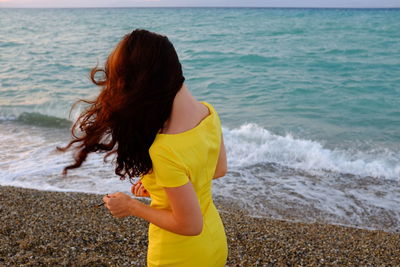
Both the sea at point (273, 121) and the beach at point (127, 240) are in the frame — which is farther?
the sea at point (273, 121)

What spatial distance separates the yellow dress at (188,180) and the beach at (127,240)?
2.18 m

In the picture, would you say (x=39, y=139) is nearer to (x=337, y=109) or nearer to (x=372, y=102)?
(x=337, y=109)

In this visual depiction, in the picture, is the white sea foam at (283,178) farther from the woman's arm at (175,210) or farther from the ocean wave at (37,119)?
the woman's arm at (175,210)

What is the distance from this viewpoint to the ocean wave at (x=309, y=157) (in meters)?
7.68

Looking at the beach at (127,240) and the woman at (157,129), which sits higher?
the woman at (157,129)

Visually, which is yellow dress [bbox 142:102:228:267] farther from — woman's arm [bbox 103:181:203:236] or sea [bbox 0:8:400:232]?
sea [bbox 0:8:400:232]

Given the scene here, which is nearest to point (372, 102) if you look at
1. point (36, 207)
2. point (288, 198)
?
point (288, 198)

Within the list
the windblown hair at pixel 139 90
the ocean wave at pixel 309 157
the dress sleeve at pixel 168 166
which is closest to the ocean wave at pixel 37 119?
the ocean wave at pixel 309 157

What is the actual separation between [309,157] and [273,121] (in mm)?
3006

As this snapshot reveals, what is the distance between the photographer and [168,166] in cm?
149

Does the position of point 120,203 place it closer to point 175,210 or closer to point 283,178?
point 175,210

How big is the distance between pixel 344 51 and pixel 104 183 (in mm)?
18328

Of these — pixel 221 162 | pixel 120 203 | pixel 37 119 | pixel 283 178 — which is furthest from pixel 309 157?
pixel 37 119

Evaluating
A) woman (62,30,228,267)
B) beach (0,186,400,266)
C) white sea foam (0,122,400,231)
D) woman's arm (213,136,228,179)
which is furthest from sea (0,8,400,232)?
woman (62,30,228,267)
